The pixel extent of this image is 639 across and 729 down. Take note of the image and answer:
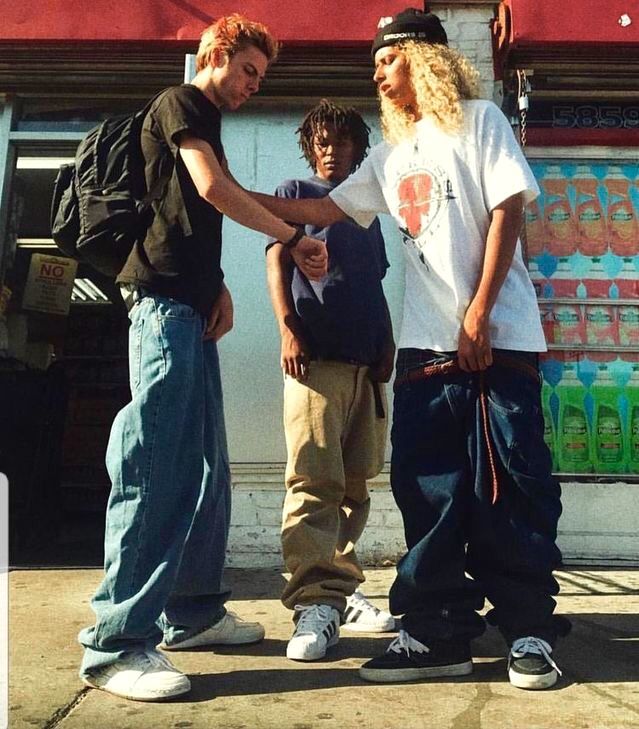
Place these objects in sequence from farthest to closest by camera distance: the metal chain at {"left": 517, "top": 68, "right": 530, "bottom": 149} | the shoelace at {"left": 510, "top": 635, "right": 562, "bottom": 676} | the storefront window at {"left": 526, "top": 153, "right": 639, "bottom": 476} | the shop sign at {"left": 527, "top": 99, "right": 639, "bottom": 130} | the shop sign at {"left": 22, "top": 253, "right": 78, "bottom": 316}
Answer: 1. the shop sign at {"left": 22, "top": 253, "right": 78, "bottom": 316}
2. the shop sign at {"left": 527, "top": 99, "right": 639, "bottom": 130}
3. the storefront window at {"left": 526, "top": 153, "right": 639, "bottom": 476}
4. the metal chain at {"left": 517, "top": 68, "right": 530, "bottom": 149}
5. the shoelace at {"left": 510, "top": 635, "right": 562, "bottom": 676}

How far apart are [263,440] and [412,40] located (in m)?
2.80

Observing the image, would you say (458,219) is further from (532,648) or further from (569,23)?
(569,23)

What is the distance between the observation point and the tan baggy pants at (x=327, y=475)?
294 cm

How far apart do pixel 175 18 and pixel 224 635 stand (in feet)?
12.3

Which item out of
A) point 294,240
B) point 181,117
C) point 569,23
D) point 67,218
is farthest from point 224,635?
point 569,23

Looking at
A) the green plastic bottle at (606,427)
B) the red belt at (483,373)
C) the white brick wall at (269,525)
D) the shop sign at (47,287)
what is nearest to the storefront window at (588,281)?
the green plastic bottle at (606,427)

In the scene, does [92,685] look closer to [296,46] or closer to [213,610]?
[213,610]

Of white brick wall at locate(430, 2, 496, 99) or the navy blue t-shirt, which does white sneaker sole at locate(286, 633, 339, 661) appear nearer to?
the navy blue t-shirt

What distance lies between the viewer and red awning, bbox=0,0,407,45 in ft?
16.1

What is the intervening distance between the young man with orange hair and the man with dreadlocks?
37cm

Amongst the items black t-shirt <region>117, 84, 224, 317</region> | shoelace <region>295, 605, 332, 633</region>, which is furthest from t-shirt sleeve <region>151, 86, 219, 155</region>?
shoelace <region>295, 605, 332, 633</region>

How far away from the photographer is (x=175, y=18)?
16.3 feet

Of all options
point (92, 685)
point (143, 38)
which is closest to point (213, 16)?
point (143, 38)

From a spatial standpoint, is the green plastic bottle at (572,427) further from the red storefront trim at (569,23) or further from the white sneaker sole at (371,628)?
the white sneaker sole at (371,628)
